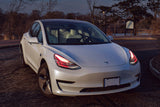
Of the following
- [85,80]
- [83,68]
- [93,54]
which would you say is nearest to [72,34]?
[93,54]

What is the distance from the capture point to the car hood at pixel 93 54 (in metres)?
3.36

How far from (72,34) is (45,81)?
155 cm

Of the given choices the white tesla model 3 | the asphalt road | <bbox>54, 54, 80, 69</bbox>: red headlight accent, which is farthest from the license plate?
<bbox>54, 54, 80, 69</bbox>: red headlight accent

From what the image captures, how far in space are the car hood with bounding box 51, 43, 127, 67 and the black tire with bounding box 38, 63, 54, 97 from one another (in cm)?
42

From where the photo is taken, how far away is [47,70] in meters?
3.58

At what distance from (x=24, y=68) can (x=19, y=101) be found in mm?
2960

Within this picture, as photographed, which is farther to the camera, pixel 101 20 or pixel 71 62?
pixel 101 20

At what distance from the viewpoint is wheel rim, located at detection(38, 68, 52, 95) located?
350 centimetres

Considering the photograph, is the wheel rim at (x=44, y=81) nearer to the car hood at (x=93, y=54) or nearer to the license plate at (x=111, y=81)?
the car hood at (x=93, y=54)

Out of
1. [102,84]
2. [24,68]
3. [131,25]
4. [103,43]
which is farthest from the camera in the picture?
[131,25]

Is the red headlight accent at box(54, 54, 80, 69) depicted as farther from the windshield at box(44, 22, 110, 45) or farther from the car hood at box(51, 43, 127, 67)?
the windshield at box(44, 22, 110, 45)

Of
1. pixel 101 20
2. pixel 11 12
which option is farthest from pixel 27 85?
pixel 101 20

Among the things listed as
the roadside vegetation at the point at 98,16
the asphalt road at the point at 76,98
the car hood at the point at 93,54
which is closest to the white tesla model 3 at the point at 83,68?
the car hood at the point at 93,54

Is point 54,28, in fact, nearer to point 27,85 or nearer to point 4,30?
point 27,85
